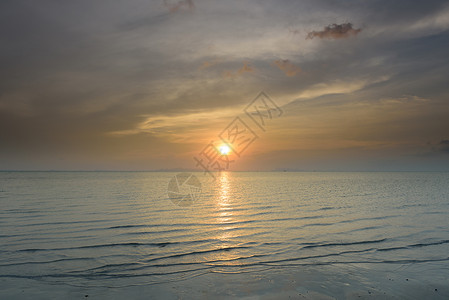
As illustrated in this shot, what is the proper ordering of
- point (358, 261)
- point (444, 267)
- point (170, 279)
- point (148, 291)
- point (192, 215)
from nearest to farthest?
1. point (148, 291)
2. point (170, 279)
3. point (444, 267)
4. point (358, 261)
5. point (192, 215)

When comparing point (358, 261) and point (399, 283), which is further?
point (358, 261)

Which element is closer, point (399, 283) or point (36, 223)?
point (399, 283)

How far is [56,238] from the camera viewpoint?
19.6 meters

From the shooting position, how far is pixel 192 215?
98.6 feet

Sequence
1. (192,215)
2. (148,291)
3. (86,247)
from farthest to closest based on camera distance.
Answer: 1. (192,215)
2. (86,247)
3. (148,291)

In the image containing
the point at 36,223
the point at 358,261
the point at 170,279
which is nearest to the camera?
the point at 170,279

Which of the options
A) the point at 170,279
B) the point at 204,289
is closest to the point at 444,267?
the point at 204,289

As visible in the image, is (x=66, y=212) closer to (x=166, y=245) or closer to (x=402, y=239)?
(x=166, y=245)

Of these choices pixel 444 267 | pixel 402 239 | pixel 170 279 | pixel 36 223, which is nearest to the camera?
pixel 170 279

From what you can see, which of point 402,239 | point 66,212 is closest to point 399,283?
point 402,239

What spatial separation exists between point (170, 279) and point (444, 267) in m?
12.9

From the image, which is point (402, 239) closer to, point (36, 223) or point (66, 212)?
point (36, 223)

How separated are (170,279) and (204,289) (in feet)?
6.64

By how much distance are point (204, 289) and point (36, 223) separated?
21.5 metres
